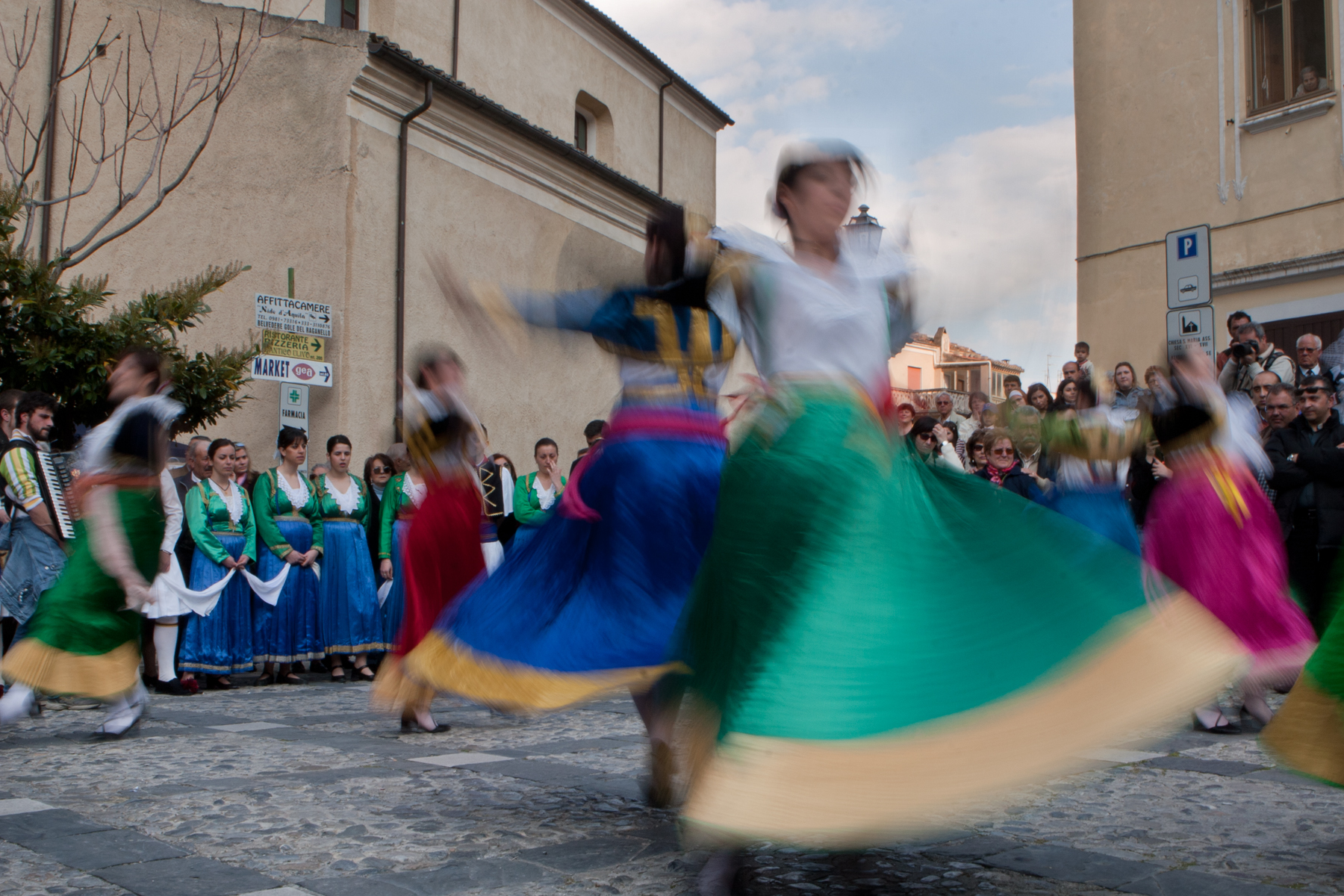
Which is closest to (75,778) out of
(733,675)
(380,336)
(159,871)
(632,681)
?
(159,871)

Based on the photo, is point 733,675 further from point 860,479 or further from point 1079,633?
point 1079,633

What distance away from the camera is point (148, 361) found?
219 inches

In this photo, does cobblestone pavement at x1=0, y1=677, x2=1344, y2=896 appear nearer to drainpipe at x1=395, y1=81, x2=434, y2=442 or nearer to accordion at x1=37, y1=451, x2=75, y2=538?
accordion at x1=37, y1=451, x2=75, y2=538

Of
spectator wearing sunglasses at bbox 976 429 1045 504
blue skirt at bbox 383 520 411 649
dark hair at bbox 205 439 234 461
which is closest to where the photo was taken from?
spectator wearing sunglasses at bbox 976 429 1045 504

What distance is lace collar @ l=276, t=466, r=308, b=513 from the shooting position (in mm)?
8852

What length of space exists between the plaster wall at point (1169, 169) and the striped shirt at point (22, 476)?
42.7 ft

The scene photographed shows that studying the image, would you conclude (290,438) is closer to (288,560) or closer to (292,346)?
(288,560)

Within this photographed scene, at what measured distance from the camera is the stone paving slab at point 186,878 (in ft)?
9.46

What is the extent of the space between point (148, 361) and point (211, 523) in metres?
3.19

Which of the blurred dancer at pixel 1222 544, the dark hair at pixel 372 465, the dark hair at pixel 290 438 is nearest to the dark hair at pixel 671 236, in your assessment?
the blurred dancer at pixel 1222 544

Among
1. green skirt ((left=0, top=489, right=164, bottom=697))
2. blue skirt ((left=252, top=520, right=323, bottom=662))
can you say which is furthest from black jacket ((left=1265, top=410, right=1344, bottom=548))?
blue skirt ((left=252, top=520, right=323, bottom=662))

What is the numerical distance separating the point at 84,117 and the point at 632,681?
13018 mm

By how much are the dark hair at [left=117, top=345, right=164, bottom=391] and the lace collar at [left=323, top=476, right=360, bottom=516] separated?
11.3 feet

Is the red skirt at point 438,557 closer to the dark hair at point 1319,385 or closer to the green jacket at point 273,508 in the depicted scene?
the green jacket at point 273,508
